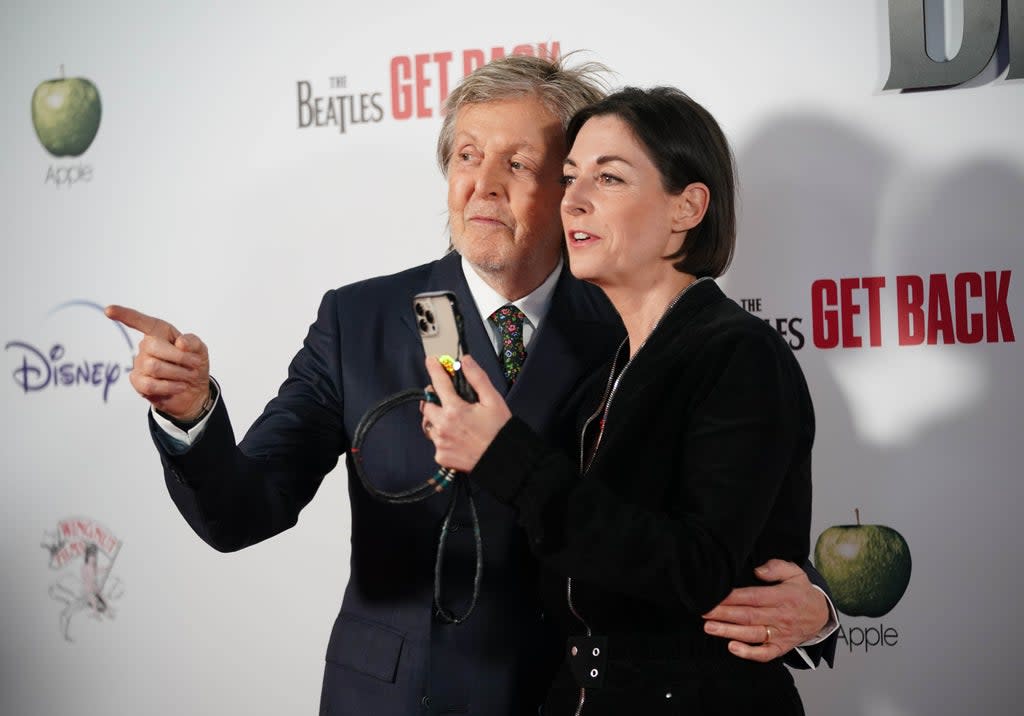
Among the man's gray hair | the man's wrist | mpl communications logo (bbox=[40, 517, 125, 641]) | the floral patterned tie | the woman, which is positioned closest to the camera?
the woman

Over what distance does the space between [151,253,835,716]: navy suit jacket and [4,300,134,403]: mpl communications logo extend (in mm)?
1283

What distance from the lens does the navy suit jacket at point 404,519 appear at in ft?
6.10

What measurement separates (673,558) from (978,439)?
1.49m

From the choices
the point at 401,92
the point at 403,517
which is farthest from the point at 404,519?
the point at 401,92

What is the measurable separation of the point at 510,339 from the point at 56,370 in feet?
5.73

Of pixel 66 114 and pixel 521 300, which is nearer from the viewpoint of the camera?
pixel 521 300

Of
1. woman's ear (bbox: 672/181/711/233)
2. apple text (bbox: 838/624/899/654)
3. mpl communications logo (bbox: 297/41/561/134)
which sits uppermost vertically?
mpl communications logo (bbox: 297/41/561/134)

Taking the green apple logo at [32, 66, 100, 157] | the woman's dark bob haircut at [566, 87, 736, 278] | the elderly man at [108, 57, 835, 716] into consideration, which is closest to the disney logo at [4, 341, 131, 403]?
the green apple logo at [32, 66, 100, 157]

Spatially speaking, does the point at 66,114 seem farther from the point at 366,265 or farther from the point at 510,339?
the point at 510,339

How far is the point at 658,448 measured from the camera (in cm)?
152

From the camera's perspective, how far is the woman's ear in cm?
175

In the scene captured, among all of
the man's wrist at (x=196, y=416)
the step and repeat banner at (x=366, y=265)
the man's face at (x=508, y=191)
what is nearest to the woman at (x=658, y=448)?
the man's face at (x=508, y=191)

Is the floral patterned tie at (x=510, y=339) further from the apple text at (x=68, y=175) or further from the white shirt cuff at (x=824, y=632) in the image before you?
the apple text at (x=68, y=175)

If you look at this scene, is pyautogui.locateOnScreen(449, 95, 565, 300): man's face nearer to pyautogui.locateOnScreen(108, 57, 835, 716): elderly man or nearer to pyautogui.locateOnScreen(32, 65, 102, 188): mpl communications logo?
pyautogui.locateOnScreen(108, 57, 835, 716): elderly man
